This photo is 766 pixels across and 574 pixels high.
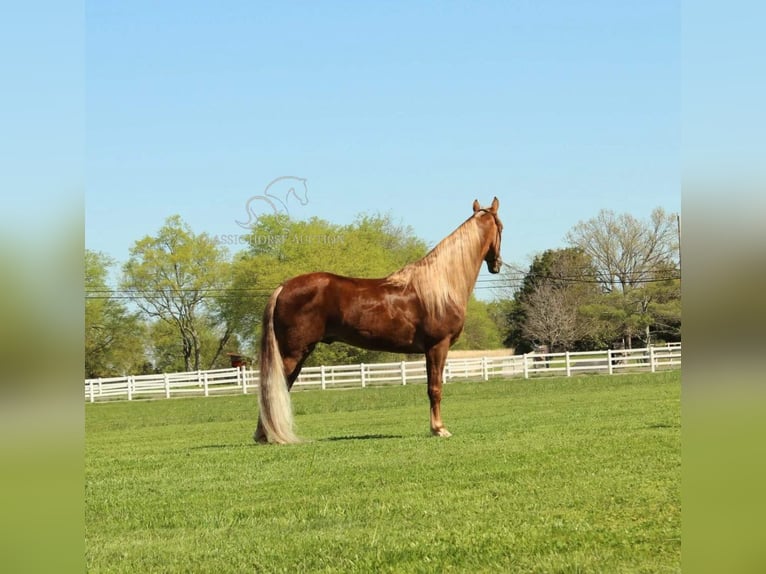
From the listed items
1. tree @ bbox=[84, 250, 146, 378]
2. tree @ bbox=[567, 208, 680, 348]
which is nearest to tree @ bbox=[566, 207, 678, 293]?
tree @ bbox=[567, 208, 680, 348]

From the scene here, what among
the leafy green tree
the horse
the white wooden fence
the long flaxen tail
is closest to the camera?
the long flaxen tail

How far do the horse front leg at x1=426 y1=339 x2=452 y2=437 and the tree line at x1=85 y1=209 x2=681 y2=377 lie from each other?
26.5 m

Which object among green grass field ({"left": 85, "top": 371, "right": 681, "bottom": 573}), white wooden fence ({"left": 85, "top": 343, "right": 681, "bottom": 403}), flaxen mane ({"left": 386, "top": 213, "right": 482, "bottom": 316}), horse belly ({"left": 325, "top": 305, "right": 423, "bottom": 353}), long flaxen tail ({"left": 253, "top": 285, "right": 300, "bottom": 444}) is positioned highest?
flaxen mane ({"left": 386, "top": 213, "right": 482, "bottom": 316})

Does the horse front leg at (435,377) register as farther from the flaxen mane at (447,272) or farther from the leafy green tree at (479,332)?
the leafy green tree at (479,332)

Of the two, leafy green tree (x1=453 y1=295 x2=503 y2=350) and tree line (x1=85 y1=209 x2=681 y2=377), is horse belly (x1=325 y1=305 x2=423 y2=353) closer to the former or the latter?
tree line (x1=85 y1=209 x2=681 y2=377)

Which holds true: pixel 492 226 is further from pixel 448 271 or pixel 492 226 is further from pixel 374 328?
pixel 374 328

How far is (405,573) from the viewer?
157 inches

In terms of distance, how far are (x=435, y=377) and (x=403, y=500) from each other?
437 cm

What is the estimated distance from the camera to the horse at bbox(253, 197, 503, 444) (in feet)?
32.4

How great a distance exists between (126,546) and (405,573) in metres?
1.78

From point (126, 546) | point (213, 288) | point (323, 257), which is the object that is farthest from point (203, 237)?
point (126, 546)

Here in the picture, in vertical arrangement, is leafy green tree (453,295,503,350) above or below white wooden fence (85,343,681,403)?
above

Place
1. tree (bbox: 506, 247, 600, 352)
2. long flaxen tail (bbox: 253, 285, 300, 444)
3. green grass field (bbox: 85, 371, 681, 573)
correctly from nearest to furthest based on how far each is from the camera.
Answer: green grass field (bbox: 85, 371, 681, 573) < long flaxen tail (bbox: 253, 285, 300, 444) < tree (bbox: 506, 247, 600, 352)

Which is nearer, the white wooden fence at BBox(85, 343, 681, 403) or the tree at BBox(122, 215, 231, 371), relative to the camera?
the white wooden fence at BBox(85, 343, 681, 403)
